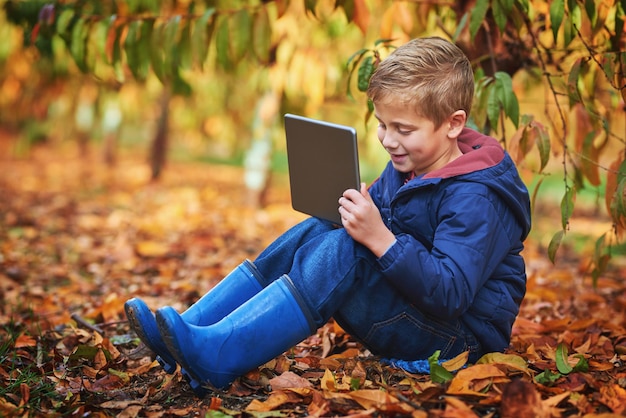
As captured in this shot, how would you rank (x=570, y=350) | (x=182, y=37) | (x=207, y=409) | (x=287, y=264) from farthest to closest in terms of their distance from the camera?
1. (x=182, y=37)
2. (x=570, y=350)
3. (x=287, y=264)
4. (x=207, y=409)

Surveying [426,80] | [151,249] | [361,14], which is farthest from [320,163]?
[151,249]

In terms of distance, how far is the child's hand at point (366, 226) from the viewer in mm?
1833

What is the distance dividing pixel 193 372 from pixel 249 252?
288 centimetres

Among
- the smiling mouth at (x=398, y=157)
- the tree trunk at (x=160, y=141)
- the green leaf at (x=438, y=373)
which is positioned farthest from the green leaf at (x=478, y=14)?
the tree trunk at (x=160, y=141)

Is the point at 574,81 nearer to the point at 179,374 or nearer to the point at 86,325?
the point at 179,374

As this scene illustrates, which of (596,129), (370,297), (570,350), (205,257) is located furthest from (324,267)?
(205,257)

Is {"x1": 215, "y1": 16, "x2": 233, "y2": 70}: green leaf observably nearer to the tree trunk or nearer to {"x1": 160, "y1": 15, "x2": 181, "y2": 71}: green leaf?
{"x1": 160, "y1": 15, "x2": 181, "y2": 71}: green leaf

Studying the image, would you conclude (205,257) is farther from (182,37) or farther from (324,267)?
(324,267)

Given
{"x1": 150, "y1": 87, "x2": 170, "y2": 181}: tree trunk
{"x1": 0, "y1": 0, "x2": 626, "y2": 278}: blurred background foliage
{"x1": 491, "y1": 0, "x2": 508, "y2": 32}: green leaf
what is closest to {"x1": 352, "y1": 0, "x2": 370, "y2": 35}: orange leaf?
{"x1": 0, "y1": 0, "x2": 626, "y2": 278}: blurred background foliage

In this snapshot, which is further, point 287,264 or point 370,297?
point 287,264

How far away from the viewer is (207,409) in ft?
6.17

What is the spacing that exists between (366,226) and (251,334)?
1.43ft

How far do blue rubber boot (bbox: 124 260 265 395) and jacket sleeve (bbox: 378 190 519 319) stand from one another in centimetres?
49

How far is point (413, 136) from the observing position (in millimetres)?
2000
